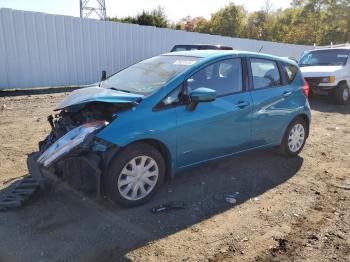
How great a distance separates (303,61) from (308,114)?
778 centimetres

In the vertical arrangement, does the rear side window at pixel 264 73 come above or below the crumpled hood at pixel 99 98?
above

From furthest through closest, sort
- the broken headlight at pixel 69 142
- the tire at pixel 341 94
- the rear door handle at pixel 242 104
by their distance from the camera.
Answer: the tire at pixel 341 94 < the rear door handle at pixel 242 104 < the broken headlight at pixel 69 142

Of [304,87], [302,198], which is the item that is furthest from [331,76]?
[302,198]

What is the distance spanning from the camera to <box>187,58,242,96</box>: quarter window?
4.52m

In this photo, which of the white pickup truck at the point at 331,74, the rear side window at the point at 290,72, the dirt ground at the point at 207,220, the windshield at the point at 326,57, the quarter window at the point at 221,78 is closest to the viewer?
the dirt ground at the point at 207,220

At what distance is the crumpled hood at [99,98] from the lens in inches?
156

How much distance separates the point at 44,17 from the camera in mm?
12031

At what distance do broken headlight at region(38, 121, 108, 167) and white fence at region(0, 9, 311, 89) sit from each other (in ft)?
28.0

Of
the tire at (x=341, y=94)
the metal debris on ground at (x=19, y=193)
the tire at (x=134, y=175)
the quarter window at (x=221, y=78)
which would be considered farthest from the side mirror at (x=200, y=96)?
the tire at (x=341, y=94)

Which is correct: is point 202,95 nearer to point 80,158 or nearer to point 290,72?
point 80,158

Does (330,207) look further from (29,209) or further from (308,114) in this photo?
(29,209)

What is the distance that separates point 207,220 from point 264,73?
2.52 meters

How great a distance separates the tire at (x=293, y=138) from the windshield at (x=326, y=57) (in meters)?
7.26

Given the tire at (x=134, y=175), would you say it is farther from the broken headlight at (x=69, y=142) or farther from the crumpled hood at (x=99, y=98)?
the crumpled hood at (x=99, y=98)
